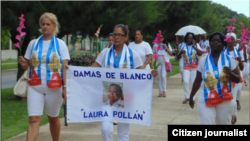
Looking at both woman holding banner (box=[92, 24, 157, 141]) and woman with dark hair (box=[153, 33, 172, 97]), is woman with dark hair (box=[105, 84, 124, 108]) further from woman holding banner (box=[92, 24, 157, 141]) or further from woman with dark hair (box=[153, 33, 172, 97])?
woman with dark hair (box=[153, 33, 172, 97])

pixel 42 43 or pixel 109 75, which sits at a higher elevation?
pixel 42 43

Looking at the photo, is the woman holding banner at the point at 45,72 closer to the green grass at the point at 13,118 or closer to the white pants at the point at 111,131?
the white pants at the point at 111,131

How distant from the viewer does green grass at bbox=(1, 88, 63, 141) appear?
27.7 feet

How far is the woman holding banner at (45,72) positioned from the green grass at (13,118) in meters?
1.89

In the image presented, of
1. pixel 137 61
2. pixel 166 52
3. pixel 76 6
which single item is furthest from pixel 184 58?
pixel 137 61

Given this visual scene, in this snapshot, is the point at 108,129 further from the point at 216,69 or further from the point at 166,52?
the point at 166,52

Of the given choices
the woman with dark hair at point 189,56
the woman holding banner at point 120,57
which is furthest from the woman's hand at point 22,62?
the woman with dark hair at point 189,56

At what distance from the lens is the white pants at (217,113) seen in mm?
5570

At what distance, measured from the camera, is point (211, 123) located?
18.2 ft

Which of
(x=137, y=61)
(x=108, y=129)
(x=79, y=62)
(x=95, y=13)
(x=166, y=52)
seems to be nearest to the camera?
(x=108, y=129)

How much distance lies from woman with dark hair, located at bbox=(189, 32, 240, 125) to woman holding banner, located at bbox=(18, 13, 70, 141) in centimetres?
186

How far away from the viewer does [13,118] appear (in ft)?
33.1

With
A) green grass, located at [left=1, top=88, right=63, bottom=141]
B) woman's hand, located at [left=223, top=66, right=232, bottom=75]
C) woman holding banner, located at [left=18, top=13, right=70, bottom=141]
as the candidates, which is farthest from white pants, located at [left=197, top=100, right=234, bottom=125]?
green grass, located at [left=1, top=88, right=63, bottom=141]

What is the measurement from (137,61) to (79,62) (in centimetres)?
627
